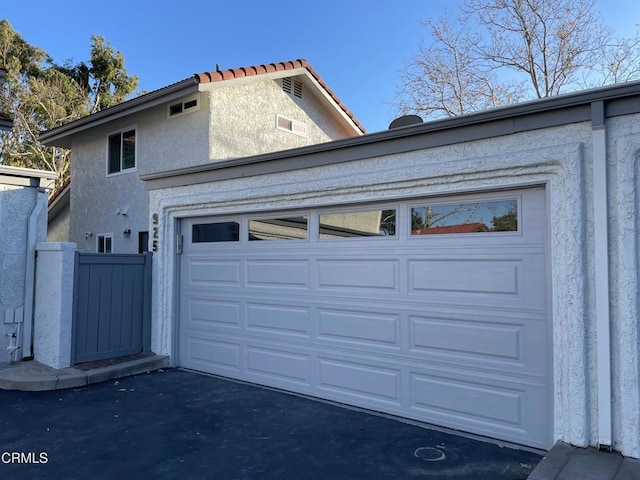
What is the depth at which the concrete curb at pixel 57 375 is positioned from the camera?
19.4ft

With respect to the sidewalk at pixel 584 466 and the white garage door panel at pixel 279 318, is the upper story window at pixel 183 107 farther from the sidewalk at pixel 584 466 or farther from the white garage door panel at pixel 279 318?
the sidewalk at pixel 584 466

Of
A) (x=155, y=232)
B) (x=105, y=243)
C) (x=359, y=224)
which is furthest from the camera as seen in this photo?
(x=105, y=243)

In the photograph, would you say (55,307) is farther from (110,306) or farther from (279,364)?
(279,364)

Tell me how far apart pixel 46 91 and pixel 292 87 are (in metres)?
15.7

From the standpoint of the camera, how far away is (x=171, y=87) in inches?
397

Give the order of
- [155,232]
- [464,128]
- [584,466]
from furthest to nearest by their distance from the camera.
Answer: [155,232] → [464,128] → [584,466]

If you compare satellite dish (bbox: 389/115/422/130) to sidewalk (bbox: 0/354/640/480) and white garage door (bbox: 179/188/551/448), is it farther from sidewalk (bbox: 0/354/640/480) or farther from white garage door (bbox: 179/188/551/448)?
sidewalk (bbox: 0/354/640/480)

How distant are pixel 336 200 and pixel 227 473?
10.3ft

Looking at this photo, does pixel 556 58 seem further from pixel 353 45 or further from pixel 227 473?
pixel 227 473

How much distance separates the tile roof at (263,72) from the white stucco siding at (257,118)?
37cm

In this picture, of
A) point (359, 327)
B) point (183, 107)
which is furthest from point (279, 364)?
point (183, 107)

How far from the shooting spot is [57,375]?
20.1 feet

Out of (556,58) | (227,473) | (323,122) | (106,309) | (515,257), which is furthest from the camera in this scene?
(556,58)

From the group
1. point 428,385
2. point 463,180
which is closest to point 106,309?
point 428,385
